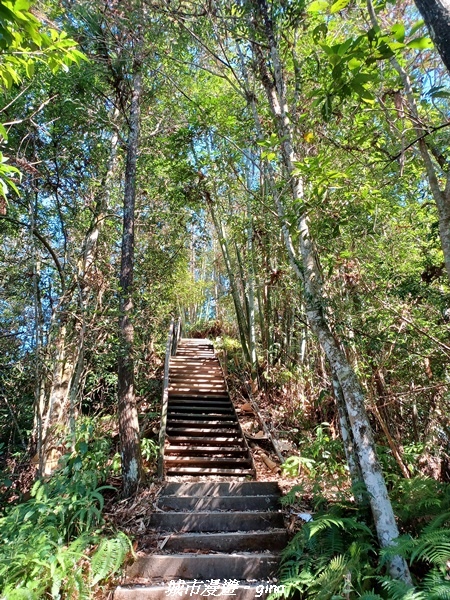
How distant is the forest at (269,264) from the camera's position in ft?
8.19

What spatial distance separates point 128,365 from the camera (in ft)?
14.1

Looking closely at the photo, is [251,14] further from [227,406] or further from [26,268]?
[227,406]

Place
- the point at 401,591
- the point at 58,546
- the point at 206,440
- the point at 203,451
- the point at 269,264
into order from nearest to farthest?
the point at 401,591
the point at 58,546
the point at 203,451
the point at 206,440
the point at 269,264

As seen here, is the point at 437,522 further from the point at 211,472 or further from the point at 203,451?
the point at 203,451

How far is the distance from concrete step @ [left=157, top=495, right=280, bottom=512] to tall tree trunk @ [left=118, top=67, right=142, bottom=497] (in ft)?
1.57

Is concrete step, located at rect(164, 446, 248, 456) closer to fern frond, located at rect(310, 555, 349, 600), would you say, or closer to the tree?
fern frond, located at rect(310, 555, 349, 600)

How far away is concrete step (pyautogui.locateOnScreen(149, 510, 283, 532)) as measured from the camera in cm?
372

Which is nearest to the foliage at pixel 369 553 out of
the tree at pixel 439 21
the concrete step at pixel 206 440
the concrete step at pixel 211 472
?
the concrete step at pixel 211 472

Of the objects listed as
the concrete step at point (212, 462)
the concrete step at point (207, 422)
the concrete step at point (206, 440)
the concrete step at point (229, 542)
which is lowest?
the concrete step at point (229, 542)

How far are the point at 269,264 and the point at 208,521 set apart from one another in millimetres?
4822

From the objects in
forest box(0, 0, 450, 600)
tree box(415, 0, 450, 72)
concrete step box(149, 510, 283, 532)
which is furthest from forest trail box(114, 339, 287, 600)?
tree box(415, 0, 450, 72)

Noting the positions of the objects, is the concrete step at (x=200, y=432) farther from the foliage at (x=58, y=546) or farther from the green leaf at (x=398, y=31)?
the green leaf at (x=398, y=31)

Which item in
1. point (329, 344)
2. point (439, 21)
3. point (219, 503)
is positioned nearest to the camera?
point (439, 21)

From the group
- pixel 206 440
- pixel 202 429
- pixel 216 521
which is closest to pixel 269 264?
pixel 202 429
